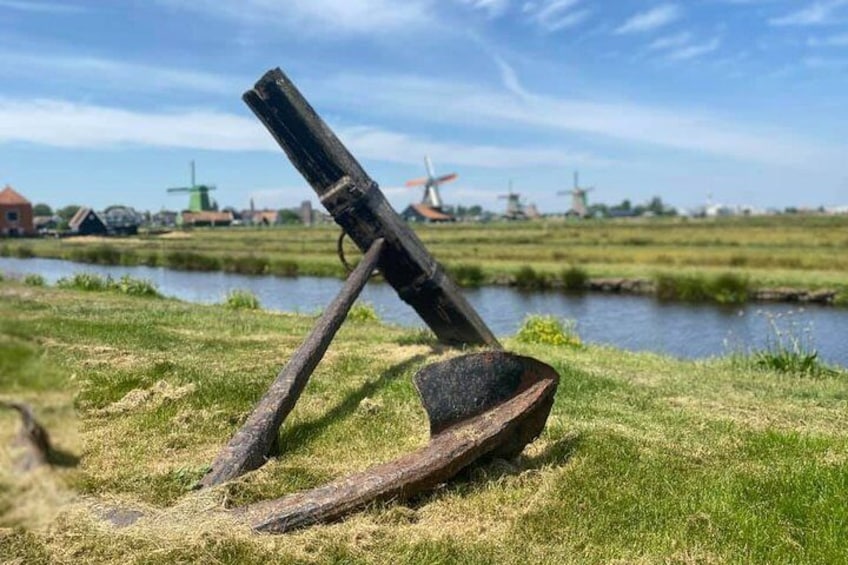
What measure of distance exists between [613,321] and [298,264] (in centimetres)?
2577

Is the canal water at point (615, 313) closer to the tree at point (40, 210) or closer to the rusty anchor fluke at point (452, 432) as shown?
the rusty anchor fluke at point (452, 432)

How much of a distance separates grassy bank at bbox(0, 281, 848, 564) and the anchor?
6.0 inches

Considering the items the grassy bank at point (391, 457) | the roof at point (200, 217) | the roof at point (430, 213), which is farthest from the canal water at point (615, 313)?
the roof at point (430, 213)

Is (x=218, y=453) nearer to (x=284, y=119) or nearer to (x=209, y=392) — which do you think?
Answer: (x=209, y=392)

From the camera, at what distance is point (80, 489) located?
189 inches

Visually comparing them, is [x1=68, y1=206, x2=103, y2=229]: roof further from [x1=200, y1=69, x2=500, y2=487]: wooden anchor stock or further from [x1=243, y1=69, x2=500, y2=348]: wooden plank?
[x1=243, y1=69, x2=500, y2=348]: wooden plank

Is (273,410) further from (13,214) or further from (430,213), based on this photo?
(430,213)

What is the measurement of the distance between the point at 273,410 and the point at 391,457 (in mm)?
922

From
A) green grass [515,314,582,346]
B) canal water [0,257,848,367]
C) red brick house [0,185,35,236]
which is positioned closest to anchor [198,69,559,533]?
red brick house [0,185,35,236]

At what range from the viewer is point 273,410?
5625 mm

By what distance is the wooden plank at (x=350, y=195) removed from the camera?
7465 millimetres

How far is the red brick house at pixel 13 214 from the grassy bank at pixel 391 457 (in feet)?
0.84

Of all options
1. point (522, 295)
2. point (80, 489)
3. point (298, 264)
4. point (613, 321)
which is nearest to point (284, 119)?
point (80, 489)

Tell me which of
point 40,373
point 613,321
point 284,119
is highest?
point 284,119
